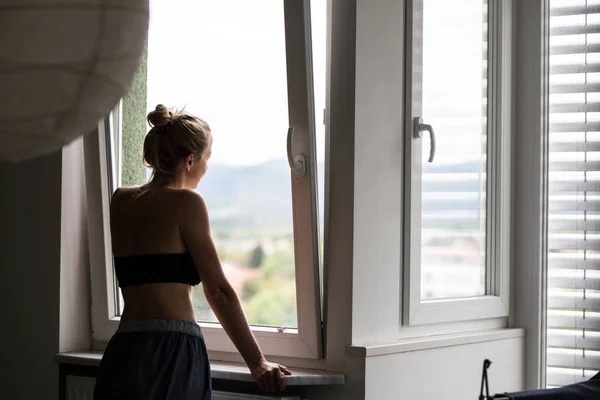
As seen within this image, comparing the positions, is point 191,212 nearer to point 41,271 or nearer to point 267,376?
point 267,376

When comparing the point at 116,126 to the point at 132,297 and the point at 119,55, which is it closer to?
the point at 132,297

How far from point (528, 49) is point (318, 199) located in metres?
1.09

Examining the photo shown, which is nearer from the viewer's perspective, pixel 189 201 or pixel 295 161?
pixel 189 201

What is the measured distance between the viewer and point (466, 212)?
3014 mm

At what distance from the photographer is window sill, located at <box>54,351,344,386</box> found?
242 cm

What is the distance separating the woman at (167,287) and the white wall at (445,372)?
31cm

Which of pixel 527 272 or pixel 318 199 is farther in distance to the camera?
pixel 527 272

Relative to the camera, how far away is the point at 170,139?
2.46 metres

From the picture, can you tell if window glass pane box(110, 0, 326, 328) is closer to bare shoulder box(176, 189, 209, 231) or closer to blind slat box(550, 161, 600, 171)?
bare shoulder box(176, 189, 209, 231)

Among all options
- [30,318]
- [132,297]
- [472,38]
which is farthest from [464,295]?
[30,318]

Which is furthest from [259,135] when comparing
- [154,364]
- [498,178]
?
[498,178]

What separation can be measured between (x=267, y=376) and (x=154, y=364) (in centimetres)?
31

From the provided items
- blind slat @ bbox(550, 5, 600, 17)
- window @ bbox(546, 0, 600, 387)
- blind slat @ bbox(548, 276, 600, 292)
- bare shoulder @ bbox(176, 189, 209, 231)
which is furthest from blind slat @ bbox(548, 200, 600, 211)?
bare shoulder @ bbox(176, 189, 209, 231)

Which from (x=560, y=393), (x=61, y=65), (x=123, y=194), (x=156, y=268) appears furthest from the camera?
(x=123, y=194)
